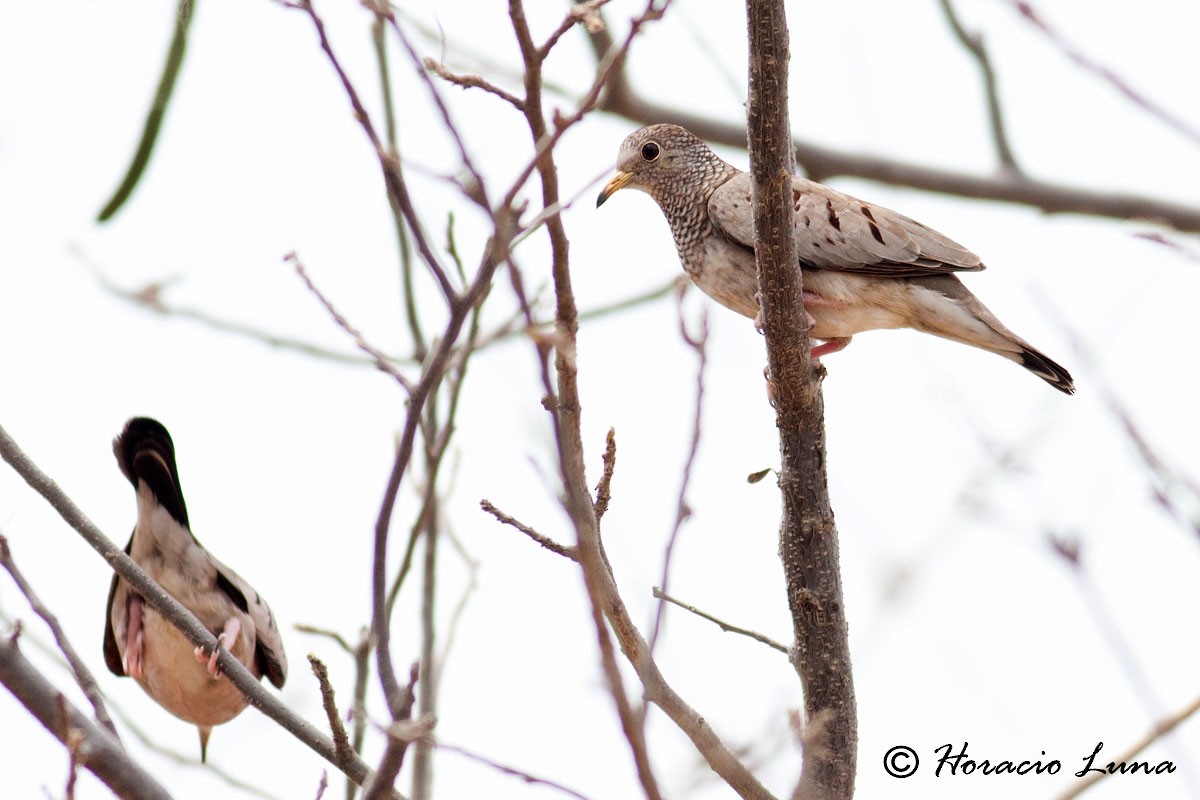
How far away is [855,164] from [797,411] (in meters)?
2.22

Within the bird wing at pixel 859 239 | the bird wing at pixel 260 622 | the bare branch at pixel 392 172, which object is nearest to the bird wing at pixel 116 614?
the bird wing at pixel 260 622

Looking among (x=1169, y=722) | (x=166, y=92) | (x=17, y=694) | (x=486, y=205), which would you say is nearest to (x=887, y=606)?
(x=1169, y=722)

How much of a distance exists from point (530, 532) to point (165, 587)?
266 cm

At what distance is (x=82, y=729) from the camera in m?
2.98

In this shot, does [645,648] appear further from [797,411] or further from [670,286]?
[670,286]

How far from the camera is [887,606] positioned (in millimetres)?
2521

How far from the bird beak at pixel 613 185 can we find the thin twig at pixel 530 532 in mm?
3002

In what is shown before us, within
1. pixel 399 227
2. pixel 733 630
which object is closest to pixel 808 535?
pixel 733 630

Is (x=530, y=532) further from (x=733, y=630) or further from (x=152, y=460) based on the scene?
(x=152, y=460)

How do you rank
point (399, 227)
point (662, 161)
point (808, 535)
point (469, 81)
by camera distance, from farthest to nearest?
point (662, 161)
point (399, 227)
point (808, 535)
point (469, 81)

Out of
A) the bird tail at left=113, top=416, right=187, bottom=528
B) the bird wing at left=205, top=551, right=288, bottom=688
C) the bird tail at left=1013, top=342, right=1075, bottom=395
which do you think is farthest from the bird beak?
the bird wing at left=205, top=551, right=288, bottom=688

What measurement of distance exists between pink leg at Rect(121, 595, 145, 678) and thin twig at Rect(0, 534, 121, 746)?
5.47ft

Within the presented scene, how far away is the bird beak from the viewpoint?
542cm

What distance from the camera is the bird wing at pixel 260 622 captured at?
483 centimetres
